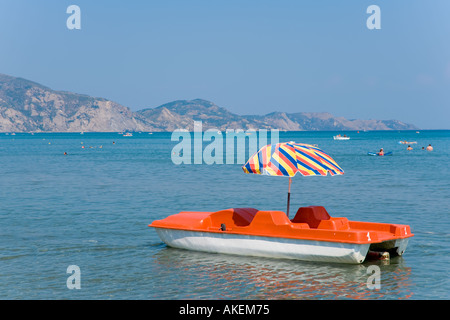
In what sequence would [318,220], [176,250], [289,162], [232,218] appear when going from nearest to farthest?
[289,162] → [318,220] → [232,218] → [176,250]

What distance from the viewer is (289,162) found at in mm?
17750

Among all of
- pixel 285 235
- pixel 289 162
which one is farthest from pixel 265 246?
pixel 289 162

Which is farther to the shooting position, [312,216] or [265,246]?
[312,216]

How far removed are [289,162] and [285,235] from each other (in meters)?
2.16

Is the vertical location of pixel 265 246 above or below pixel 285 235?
below

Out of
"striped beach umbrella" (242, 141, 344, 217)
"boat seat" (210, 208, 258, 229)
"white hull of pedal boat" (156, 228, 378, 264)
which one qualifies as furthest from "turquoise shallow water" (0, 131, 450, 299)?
"striped beach umbrella" (242, 141, 344, 217)

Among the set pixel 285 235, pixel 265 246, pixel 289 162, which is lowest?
pixel 265 246

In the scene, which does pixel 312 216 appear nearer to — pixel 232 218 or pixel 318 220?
pixel 318 220

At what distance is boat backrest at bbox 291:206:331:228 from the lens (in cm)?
1813

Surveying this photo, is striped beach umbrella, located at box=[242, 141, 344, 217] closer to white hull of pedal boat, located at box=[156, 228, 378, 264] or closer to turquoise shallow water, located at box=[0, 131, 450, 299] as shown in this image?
white hull of pedal boat, located at box=[156, 228, 378, 264]

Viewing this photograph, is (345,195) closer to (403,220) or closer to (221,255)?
(403,220)

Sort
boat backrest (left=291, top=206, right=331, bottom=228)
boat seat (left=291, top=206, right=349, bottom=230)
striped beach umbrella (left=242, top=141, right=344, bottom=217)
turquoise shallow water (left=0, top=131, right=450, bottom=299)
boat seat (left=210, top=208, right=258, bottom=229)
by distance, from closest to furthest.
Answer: turquoise shallow water (left=0, top=131, right=450, bottom=299), striped beach umbrella (left=242, top=141, right=344, bottom=217), boat seat (left=291, top=206, right=349, bottom=230), boat backrest (left=291, top=206, right=331, bottom=228), boat seat (left=210, top=208, right=258, bottom=229)

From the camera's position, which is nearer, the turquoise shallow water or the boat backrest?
Result: the turquoise shallow water

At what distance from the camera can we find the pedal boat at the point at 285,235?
16.8 meters
